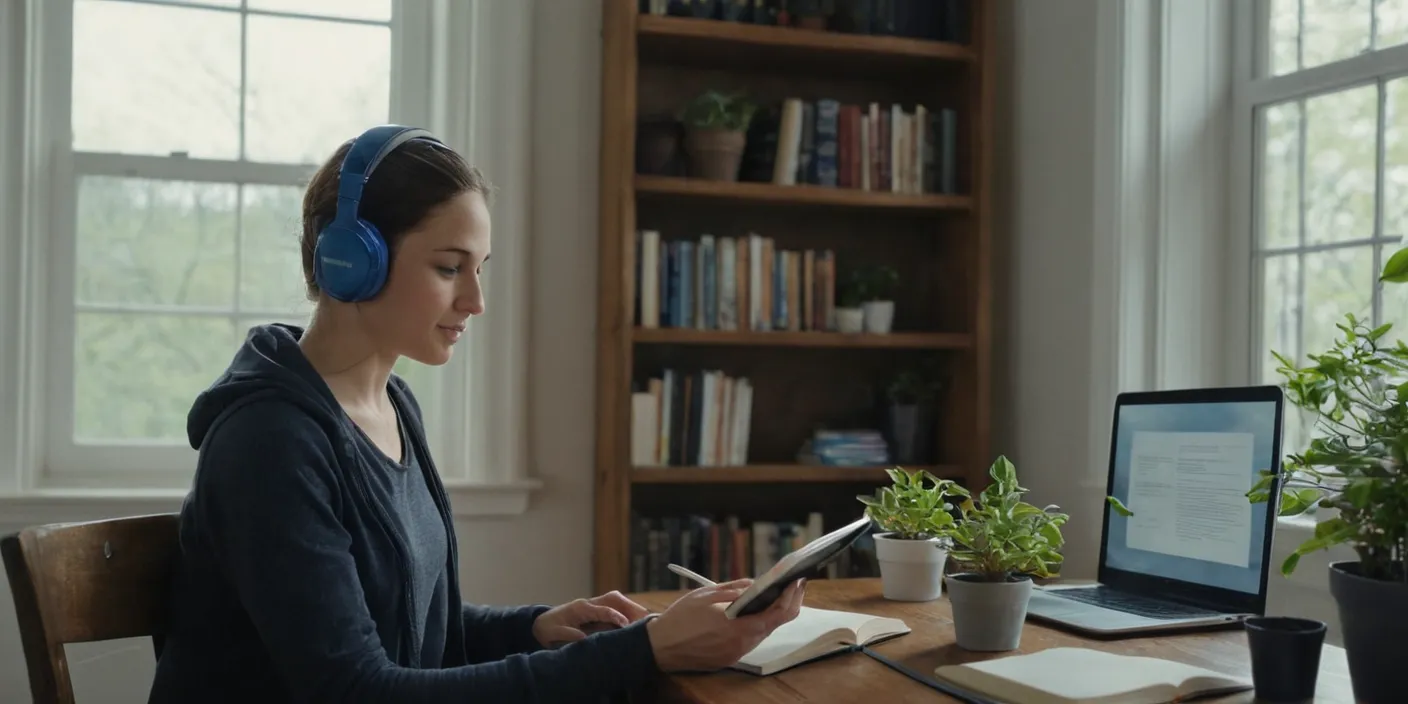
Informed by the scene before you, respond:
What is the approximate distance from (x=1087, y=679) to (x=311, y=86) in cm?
238

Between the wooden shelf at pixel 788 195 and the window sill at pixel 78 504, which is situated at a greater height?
the wooden shelf at pixel 788 195

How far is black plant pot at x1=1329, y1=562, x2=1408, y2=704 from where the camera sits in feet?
3.20

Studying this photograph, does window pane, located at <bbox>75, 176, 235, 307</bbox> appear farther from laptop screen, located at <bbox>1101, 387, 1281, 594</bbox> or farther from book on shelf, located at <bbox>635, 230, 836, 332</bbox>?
laptop screen, located at <bbox>1101, 387, 1281, 594</bbox>

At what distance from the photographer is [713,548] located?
9.18ft

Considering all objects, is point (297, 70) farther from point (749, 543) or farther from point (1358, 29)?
point (1358, 29)

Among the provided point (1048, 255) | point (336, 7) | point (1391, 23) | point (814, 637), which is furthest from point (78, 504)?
point (1391, 23)

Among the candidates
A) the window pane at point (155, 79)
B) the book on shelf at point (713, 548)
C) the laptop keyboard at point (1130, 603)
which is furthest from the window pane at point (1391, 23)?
the window pane at point (155, 79)

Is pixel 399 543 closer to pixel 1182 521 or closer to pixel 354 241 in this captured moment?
pixel 354 241

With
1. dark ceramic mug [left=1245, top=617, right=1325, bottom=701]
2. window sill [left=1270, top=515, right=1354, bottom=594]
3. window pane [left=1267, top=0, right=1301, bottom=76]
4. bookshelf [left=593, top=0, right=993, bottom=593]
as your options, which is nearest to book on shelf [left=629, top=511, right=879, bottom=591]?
bookshelf [left=593, top=0, right=993, bottom=593]

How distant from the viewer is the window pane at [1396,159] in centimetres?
221

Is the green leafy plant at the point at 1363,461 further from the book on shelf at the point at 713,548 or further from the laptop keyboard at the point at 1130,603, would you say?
the book on shelf at the point at 713,548

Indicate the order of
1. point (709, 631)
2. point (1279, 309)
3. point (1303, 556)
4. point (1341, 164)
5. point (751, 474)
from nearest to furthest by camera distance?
1. point (709, 631)
2. point (1303, 556)
3. point (1341, 164)
4. point (1279, 309)
5. point (751, 474)

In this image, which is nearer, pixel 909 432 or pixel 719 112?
pixel 719 112

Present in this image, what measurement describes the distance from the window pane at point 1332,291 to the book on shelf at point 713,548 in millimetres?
1078
